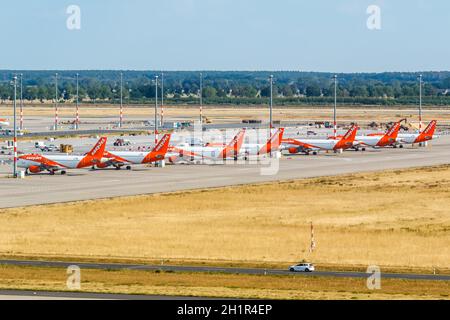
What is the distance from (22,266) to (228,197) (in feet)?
145

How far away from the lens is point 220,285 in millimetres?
58812

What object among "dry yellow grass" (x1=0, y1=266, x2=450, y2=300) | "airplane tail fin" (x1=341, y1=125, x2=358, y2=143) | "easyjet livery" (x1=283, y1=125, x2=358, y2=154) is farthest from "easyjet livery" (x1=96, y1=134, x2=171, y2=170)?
"dry yellow grass" (x1=0, y1=266, x2=450, y2=300)

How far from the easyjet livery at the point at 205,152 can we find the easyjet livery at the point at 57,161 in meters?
15.3

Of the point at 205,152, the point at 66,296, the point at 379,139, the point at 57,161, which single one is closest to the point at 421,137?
the point at 379,139

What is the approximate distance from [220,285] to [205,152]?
Answer: 313 feet

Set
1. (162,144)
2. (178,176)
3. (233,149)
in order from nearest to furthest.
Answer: (178,176) → (162,144) → (233,149)

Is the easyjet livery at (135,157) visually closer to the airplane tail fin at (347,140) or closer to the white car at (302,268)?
the airplane tail fin at (347,140)

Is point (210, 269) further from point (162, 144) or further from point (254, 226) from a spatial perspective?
point (162, 144)

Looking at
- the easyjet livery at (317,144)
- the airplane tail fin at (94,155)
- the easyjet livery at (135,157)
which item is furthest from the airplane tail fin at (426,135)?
the airplane tail fin at (94,155)

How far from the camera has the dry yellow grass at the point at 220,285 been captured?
5375 cm

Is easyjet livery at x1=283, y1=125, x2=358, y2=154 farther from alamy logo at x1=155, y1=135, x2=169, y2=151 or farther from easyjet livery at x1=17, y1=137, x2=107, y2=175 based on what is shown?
easyjet livery at x1=17, y1=137, x2=107, y2=175
